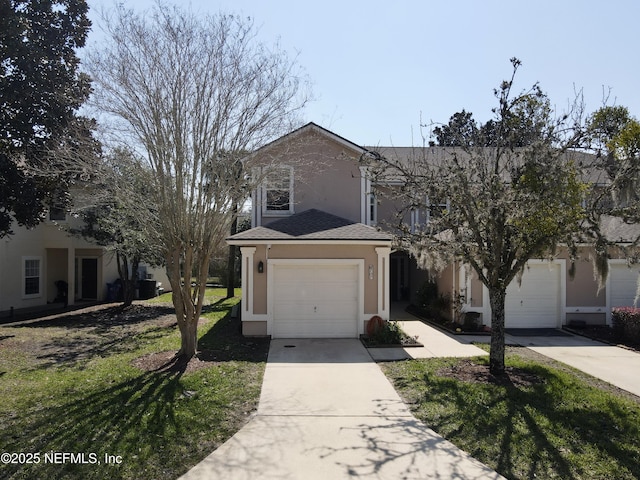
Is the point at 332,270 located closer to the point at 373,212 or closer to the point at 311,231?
the point at 311,231

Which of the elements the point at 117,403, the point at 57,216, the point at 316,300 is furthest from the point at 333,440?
the point at 57,216

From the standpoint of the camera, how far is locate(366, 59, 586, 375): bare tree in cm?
731

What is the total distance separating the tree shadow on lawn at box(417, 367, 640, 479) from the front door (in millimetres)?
19576

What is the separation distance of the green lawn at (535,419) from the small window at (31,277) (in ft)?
55.4

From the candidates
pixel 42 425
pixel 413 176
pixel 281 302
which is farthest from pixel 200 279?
pixel 413 176

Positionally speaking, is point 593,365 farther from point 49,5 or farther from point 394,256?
point 49,5

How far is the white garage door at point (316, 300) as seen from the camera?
12477 millimetres

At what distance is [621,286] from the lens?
14.2 meters

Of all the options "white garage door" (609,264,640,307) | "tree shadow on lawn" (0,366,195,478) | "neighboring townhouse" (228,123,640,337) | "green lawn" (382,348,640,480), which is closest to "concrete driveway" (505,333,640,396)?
"green lawn" (382,348,640,480)

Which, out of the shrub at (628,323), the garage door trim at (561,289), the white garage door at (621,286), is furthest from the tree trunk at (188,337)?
the white garage door at (621,286)

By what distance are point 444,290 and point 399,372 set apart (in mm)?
7201

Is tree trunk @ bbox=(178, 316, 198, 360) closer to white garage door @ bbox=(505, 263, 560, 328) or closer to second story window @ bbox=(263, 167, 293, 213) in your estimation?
second story window @ bbox=(263, 167, 293, 213)

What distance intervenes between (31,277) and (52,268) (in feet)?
5.32

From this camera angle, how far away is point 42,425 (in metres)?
5.85
